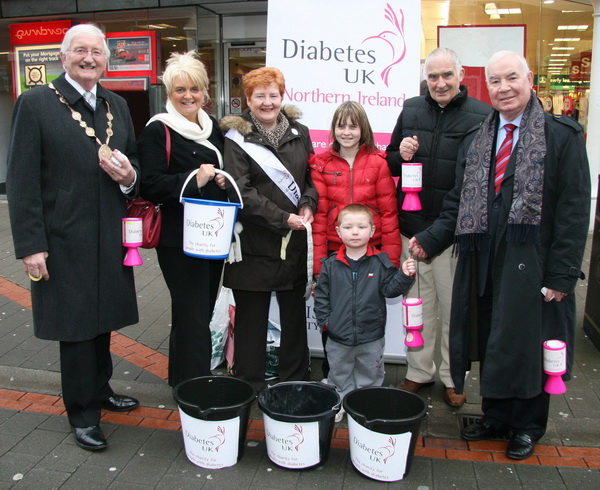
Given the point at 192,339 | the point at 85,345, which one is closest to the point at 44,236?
the point at 85,345

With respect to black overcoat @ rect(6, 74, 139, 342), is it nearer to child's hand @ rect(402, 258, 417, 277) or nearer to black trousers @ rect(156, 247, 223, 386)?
black trousers @ rect(156, 247, 223, 386)

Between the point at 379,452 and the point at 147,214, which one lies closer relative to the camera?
the point at 379,452

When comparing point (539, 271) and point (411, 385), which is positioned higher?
point (539, 271)

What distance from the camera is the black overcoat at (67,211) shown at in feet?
10.6

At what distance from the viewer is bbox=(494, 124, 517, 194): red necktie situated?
3275 mm

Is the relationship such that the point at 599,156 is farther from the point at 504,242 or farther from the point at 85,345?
the point at 85,345

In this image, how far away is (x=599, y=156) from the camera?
357 inches

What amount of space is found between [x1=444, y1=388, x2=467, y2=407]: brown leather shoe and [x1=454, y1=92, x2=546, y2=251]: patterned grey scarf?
3.70ft

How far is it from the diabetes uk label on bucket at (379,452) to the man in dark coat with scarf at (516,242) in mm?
594

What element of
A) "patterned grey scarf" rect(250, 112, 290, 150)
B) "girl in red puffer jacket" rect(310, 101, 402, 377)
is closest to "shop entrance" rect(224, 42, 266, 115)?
"patterned grey scarf" rect(250, 112, 290, 150)

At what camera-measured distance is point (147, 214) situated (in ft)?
12.0

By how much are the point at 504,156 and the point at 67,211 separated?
2358 mm

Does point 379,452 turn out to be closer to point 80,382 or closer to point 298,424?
point 298,424

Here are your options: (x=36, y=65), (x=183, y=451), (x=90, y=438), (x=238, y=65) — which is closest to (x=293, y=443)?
(x=183, y=451)
